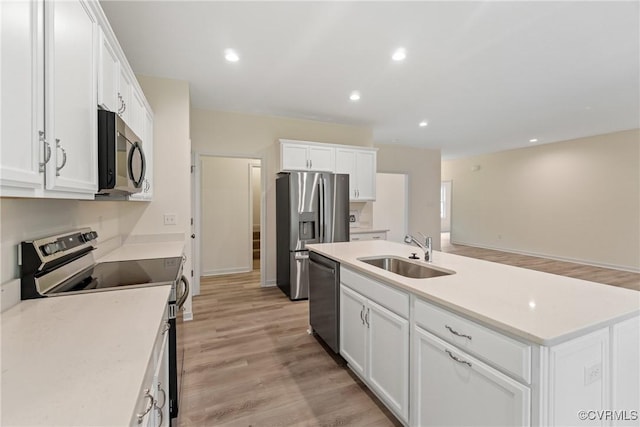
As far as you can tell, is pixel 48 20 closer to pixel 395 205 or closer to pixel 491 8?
pixel 491 8

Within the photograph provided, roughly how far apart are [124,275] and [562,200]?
7.91m

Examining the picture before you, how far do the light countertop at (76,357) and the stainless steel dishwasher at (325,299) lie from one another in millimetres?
1304

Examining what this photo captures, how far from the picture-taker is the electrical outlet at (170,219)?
307cm

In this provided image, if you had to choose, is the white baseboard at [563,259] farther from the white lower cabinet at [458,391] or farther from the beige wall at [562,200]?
the white lower cabinet at [458,391]

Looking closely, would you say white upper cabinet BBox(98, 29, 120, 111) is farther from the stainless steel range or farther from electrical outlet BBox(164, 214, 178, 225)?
electrical outlet BBox(164, 214, 178, 225)

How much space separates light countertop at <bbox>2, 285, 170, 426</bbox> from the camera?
617 millimetres

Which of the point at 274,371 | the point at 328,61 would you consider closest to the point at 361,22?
the point at 328,61

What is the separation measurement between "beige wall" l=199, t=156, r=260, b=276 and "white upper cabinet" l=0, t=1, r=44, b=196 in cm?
422

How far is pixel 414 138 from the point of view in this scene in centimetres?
606

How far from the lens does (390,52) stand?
101 inches

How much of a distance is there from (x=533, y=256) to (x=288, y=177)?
6355 millimetres

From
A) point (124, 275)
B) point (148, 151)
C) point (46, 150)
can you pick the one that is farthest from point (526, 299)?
point (148, 151)

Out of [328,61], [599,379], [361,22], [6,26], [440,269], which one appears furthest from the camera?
[328,61]

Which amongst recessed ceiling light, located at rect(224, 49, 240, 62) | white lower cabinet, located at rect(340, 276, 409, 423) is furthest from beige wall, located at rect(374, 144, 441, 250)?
white lower cabinet, located at rect(340, 276, 409, 423)
